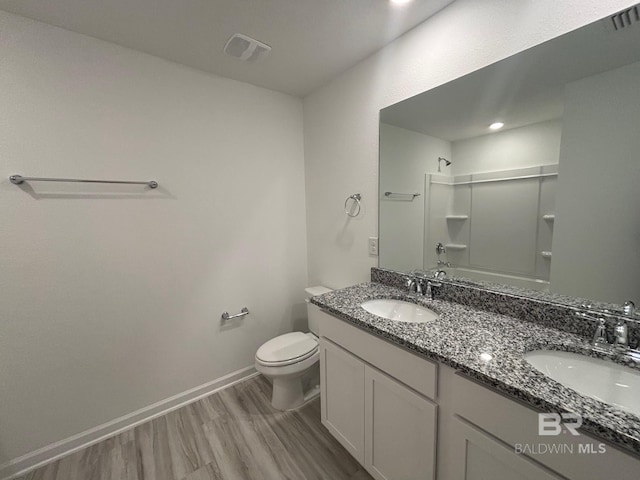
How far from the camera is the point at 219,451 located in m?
1.50

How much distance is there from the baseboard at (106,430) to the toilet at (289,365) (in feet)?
1.64

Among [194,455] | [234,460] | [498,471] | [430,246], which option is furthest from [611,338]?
[194,455]

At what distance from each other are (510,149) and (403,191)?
22.7 inches

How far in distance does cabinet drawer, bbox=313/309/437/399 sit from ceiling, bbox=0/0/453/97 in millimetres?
1561

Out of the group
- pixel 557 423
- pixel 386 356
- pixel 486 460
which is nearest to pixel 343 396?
pixel 386 356

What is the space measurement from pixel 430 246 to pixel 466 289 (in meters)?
0.33

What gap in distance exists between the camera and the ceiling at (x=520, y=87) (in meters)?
0.92

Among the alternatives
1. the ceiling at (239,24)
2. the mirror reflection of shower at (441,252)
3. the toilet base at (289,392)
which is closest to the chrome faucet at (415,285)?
the mirror reflection of shower at (441,252)

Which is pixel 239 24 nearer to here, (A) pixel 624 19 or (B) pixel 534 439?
(A) pixel 624 19

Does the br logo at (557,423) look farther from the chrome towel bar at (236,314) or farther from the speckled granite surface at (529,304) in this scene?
the chrome towel bar at (236,314)

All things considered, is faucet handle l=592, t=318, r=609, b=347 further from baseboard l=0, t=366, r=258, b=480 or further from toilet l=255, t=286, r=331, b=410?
baseboard l=0, t=366, r=258, b=480

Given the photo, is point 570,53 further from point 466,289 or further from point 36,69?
point 36,69

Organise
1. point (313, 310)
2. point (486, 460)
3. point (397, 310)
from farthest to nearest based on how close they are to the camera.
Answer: point (313, 310)
point (397, 310)
point (486, 460)

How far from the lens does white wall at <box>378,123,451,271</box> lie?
5.06 feet
